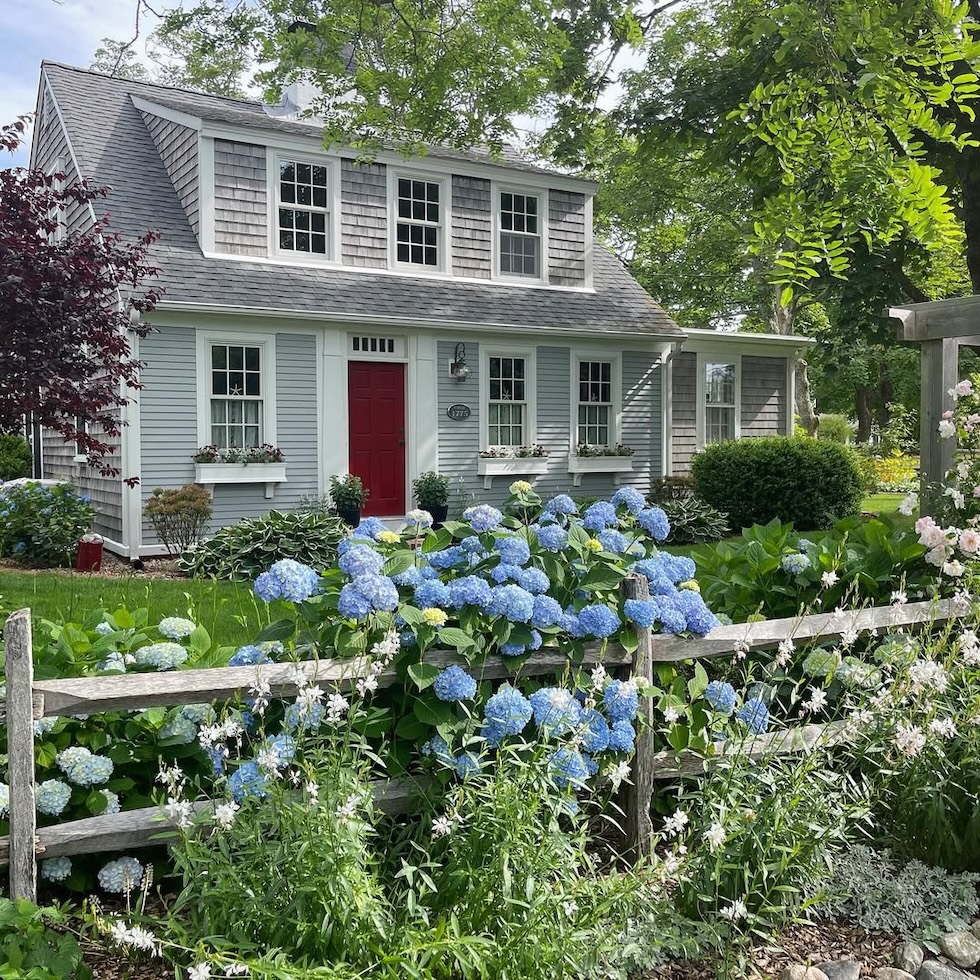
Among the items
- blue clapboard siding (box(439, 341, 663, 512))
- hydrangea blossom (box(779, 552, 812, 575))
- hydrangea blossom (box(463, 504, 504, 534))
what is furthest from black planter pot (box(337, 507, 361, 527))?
hydrangea blossom (box(463, 504, 504, 534))

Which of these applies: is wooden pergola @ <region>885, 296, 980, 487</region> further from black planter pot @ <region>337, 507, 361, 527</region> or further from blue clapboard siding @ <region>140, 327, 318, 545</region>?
blue clapboard siding @ <region>140, 327, 318, 545</region>

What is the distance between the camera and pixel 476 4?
9.28 meters

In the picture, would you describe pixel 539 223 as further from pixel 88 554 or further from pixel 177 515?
pixel 88 554

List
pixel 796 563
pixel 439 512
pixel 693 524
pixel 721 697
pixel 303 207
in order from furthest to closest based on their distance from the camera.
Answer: pixel 439 512 → pixel 693 524 → pixel 303 207 → pixel 796 563 → pixel 721 697

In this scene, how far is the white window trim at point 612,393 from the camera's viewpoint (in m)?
14.5

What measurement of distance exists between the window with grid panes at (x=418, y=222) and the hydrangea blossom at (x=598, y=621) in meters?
11.2

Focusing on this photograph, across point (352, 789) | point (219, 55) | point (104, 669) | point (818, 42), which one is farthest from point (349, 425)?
point (352, 789)

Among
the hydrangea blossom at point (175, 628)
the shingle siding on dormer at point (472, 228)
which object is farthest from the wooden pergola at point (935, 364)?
the shingle siding on dormer at point (472, 228)

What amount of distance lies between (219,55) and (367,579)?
9368 mm

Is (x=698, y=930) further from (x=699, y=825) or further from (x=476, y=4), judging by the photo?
(x=476, y=4)

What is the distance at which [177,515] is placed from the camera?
10.5 metres

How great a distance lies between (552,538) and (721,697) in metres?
0.79

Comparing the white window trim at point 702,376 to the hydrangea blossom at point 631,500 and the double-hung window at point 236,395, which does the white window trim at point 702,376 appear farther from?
the hydrangea blossom at point 631,500

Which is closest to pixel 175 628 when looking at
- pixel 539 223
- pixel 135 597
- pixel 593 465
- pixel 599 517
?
pixel 599 517
